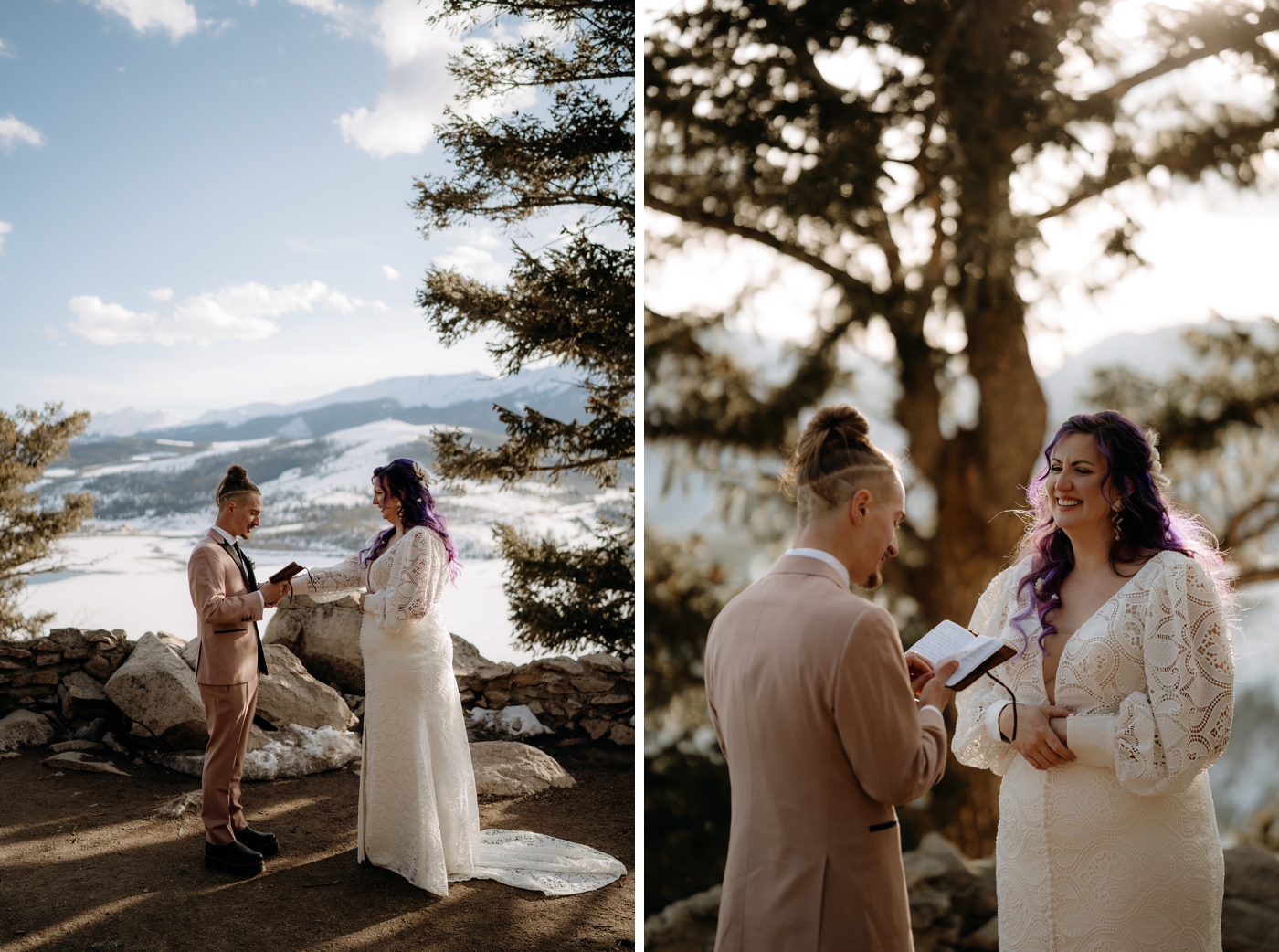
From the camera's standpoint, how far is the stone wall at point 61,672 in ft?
16.4

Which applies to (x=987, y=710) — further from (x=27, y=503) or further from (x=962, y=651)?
(x=27, y=503)

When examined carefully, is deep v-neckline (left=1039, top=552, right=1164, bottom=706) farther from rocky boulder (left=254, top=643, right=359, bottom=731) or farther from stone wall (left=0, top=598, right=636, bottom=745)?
rocky boulder (left=254, top=643, right=359, bottom=731)

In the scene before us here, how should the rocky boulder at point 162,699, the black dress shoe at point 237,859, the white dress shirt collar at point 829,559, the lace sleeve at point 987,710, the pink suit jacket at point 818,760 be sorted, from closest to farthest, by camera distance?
1. the pink suit jacket at point 818,760
2. the white dress shirt collar at point 829,559
3. the lace sleeve at point 987,710
4. the black dress shoe at point 237,859
5. the rocky boulder at point 162,699

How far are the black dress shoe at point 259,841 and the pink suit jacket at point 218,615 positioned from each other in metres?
0.65

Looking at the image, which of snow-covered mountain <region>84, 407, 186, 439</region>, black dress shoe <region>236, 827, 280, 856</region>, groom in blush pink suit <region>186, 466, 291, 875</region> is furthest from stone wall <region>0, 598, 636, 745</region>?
groom in blush pink suit <region>186, 466, 291, 875</region>

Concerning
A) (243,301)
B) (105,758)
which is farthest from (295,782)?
(243,301)

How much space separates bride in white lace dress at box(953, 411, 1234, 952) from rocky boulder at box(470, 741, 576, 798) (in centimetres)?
294

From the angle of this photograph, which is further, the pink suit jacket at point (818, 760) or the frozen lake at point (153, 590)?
the frozen lake at point (153, 590)

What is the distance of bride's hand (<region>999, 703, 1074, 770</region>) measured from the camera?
1858 millimetres

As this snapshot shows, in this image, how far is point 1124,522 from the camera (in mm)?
1951

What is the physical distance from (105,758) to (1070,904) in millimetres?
4596

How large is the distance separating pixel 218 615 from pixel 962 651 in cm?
262

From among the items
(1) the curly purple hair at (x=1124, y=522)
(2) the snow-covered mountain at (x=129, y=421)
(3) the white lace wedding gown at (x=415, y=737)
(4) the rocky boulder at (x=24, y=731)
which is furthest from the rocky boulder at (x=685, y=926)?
(2) the snow-covered mountain at (x=129, y=421)

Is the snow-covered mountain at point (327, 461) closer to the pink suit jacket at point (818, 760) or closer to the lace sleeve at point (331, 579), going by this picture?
the lace sleeve at point (331, 579)
